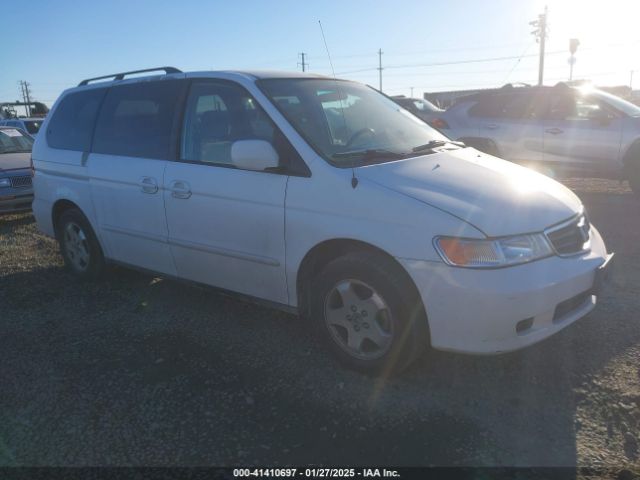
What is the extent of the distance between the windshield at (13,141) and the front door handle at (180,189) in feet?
→ 23.3

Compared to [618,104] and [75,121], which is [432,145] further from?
[618,104]

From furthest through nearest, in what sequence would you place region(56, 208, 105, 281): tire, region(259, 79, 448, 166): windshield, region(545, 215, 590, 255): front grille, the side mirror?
region(56, 208, 105, 281): tire, region(259, 79, 448, 166): windshield, the side mirror, region(545, 215, 590, 255): front grille

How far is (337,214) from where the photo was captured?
10.3 feet

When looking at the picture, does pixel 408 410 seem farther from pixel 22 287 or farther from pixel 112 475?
pixel 22 287

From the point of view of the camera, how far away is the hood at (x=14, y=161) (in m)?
8.52

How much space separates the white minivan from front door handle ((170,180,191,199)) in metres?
0.01

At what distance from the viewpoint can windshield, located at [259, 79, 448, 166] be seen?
11.5 ft

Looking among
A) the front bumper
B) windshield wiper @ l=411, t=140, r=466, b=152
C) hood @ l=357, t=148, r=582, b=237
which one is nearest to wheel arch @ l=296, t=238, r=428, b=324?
the front bumper

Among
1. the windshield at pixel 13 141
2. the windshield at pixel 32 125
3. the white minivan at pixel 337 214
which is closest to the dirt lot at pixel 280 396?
the white minivan at pixel 337 214

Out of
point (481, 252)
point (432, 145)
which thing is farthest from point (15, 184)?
point (481, 252)

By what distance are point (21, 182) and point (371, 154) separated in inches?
273

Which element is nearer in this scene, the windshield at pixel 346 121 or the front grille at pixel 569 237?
the front grille at pixel 569 237

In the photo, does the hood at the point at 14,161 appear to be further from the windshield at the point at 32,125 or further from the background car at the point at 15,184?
the windshield at the point at 32,125

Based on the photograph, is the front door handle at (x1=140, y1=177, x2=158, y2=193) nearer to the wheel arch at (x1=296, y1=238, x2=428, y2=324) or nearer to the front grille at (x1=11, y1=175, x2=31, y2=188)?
the wheel arch at (x1=296, y1=238, x2=428, y2=324)
